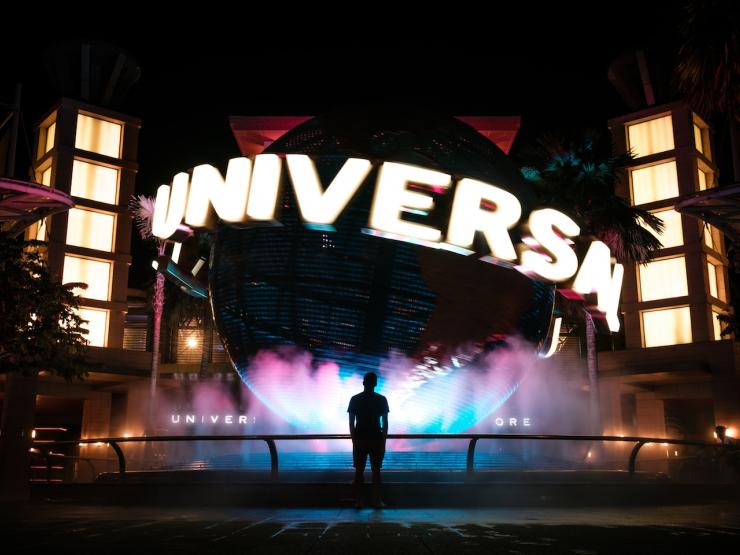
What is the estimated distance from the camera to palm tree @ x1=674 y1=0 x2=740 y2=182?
14.5m

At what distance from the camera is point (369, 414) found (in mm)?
9852

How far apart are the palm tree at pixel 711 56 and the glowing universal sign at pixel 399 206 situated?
3.23 metres

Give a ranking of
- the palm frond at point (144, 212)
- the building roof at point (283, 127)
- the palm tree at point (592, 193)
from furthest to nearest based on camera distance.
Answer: the building roof at point (283, 127), the palm frond at point (144, 212), the palm tree at point (592, 193)

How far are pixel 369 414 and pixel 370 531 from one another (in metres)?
2.82

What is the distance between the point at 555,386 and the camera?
130 feet

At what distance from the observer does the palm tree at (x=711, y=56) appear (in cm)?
1453

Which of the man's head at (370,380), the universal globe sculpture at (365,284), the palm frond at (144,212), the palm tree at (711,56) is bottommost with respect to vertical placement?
the man's head at (370,380)

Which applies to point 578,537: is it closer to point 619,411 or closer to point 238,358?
point 238,358

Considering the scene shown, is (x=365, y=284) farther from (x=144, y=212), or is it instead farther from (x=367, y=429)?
(x=144, y=212)

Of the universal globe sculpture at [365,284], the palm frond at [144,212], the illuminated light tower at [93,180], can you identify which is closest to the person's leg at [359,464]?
the universal globe sculpture at [365,284]

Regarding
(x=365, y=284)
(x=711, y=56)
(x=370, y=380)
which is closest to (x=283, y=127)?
(x=711, y=56)

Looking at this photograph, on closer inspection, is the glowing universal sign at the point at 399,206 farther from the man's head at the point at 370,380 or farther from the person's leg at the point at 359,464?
the person's leg at the point at 359,464

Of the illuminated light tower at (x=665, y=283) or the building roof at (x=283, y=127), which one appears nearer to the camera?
the building roof at (x=283, y=127)

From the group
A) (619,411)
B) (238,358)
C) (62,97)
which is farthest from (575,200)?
(62,97)
